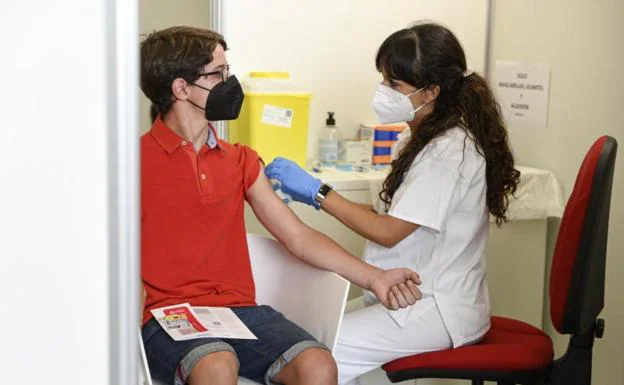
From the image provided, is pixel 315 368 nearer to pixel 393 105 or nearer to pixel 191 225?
pixel 191 225

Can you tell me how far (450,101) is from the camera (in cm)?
237

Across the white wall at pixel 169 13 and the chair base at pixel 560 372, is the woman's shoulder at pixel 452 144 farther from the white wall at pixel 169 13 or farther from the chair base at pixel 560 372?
the white wall at pixel 169 13

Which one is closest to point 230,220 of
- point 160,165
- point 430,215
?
point 160,165

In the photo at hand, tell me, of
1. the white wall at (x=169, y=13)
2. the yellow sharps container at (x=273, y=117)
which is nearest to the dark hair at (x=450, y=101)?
the yellow sharps container at (x=273, y=117)

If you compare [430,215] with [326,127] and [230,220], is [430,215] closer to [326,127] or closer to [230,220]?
[230,220]

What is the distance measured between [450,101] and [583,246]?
0.55 meters

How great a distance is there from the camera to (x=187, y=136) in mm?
2174

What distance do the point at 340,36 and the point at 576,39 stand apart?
0.84 m

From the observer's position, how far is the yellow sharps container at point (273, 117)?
3076 millimetres

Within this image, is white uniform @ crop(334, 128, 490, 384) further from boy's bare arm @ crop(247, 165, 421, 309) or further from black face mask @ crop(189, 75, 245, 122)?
black face mask @ crop(189, 75, 245, 122)

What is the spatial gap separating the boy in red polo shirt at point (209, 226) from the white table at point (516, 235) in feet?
2.55

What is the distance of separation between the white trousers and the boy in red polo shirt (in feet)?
0.43
